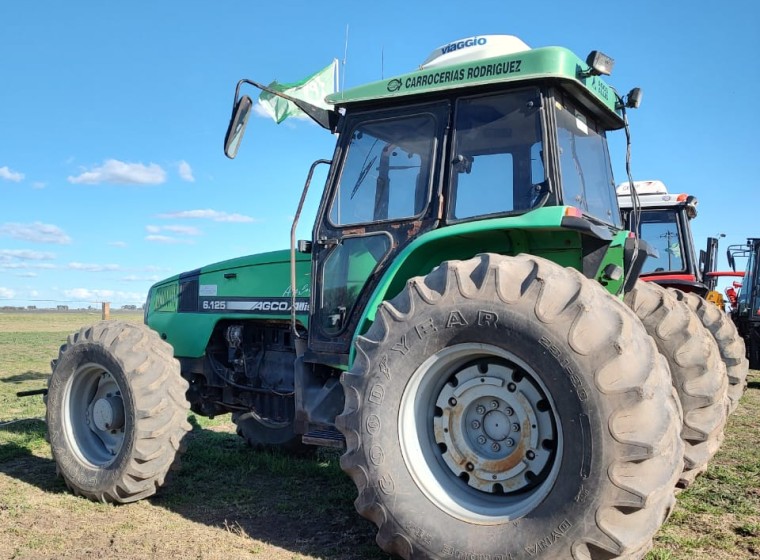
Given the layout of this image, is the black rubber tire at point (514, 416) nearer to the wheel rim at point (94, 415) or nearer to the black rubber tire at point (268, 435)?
the wheel rim at point (94, 415)

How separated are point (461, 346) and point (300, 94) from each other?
9.40 feet

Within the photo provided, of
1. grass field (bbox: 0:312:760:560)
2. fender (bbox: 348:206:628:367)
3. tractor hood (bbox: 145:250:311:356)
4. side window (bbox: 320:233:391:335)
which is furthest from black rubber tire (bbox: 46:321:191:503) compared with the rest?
fender (bbox: 348:206:628:367)

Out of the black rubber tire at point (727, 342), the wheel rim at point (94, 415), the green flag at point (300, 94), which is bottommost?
the wheel rim at point (94, 415)

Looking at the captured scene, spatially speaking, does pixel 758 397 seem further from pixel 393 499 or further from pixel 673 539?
pixel 393 499

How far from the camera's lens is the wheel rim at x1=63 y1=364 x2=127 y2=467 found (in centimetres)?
477

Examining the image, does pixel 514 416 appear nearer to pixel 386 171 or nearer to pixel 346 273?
pixel 346 273

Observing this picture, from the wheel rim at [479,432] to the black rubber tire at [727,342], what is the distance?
11.9 ft

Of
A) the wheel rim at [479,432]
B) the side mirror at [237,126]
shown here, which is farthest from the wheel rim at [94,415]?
the wheel rim at [479,432]

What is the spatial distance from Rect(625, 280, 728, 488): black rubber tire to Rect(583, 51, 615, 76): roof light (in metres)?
1.70

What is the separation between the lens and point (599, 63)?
357cm

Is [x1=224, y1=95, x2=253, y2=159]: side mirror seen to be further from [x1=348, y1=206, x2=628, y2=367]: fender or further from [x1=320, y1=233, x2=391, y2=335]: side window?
[x1=348, y1=206, x2=628, y2=367]: fender

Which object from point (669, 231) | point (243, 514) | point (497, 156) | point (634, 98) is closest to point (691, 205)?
point (669, 231)

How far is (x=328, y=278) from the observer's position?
4363mm

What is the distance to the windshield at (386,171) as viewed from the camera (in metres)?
4.04
